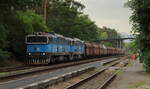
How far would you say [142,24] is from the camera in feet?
84.5

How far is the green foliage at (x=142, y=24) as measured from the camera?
2506 cm

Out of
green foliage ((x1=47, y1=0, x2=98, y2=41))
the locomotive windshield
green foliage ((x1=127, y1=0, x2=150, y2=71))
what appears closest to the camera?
green foliage ((x1=127, y1=0, x2=150, y2=71))

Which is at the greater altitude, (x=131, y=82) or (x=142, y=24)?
(x=142, y=24)

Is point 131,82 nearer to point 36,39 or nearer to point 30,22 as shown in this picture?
point 36,39

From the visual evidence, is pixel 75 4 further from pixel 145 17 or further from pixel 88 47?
pixel 145 17

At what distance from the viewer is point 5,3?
28.8 metres

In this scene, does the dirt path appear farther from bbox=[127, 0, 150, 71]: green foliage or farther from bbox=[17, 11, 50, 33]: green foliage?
bbox=[17, 11, 50, 33]: green foliage

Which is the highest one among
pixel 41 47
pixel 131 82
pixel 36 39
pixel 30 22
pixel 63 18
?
pixel 63 18

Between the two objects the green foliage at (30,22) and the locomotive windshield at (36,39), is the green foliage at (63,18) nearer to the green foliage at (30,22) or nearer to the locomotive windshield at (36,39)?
the green foliage at (30,22)

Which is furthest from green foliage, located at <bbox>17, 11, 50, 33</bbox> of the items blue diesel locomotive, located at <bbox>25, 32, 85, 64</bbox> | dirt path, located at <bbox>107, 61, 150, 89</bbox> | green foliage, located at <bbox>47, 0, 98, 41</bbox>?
green foliage, located at <bbox>47, 0, 98, 41</bbox>

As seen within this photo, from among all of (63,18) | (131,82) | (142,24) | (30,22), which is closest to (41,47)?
(30,22)

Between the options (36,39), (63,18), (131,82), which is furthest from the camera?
(63,18)

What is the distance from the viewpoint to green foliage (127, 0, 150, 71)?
82.2 feet

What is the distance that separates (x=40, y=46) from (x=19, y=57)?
6821mm
